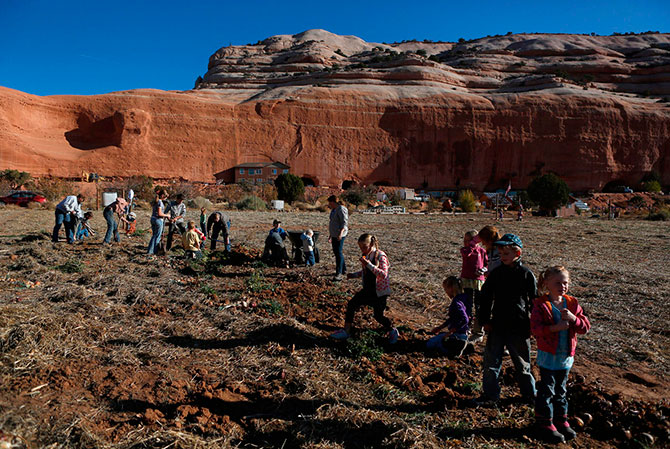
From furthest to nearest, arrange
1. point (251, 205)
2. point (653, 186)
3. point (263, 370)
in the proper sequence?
point (653, 186) → point (251, 205) → point (263, 370)

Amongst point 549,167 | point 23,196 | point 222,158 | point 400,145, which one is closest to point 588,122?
point 549,167

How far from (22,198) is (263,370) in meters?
29.3

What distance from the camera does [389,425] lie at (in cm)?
309

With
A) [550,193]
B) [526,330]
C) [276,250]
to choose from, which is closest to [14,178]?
[276,250]

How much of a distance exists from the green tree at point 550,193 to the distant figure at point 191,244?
35.2 m

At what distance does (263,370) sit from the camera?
4.05m

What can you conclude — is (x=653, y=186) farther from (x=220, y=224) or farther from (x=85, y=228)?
(x=85, y=228)

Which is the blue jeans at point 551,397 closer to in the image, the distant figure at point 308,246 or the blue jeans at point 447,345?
the blue jeans at point 447,345

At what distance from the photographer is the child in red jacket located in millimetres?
3113

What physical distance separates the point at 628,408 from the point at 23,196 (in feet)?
106

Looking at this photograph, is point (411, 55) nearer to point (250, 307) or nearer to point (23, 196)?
point (23, 196)

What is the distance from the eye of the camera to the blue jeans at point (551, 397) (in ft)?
10.3

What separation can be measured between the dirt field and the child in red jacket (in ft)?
0.65

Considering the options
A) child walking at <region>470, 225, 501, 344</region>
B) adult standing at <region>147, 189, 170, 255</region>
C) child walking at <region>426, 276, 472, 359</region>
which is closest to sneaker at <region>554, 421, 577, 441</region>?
child walking at <region>426, 276, 472, 359</region>
